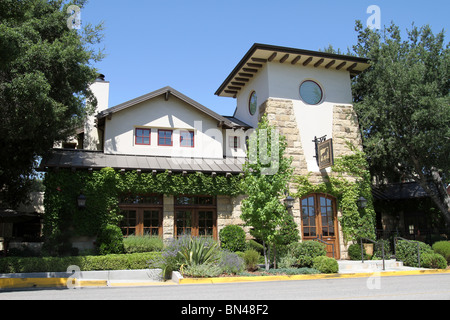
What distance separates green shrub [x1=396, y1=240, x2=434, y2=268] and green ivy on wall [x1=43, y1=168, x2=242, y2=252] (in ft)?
24.0

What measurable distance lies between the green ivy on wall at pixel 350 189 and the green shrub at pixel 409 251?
1.34 metres

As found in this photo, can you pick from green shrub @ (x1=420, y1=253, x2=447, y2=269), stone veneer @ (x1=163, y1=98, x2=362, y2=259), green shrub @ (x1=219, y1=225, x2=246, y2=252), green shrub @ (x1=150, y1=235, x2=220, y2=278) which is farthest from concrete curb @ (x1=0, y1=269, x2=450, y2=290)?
green shrub @ (x1=420, y1=253, x2=447, y2=269)

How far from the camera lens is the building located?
16.0m

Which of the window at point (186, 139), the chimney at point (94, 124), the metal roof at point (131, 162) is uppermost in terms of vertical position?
the chimney at point (94, 124)

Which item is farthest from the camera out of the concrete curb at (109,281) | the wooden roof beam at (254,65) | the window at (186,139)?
the wooden roof beam at (254,65)

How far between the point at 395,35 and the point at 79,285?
17.8 m

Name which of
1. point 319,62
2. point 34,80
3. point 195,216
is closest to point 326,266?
point 195,216

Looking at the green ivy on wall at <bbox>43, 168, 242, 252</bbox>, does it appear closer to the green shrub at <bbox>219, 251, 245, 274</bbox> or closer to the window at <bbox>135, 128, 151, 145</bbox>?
the window at <bbox>135, 128, 151, 145</bbox>

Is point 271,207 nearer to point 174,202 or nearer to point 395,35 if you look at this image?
point 174,202

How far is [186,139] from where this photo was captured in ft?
59.2

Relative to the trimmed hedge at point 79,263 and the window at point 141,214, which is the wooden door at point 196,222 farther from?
the trimmed hedge at point 79,263

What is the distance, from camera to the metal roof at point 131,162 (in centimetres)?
1485

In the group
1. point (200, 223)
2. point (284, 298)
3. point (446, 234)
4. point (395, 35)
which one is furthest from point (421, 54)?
point (284, 298)

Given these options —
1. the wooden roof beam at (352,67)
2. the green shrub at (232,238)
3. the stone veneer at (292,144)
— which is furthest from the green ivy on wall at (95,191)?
the wooden roof beam at (352,67)
